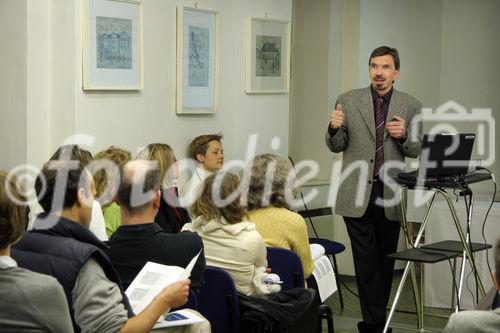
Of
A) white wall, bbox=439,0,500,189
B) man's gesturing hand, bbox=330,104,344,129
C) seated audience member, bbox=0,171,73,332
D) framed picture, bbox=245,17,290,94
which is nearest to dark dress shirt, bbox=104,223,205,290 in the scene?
seated audience member, bbox=0,171,73,332

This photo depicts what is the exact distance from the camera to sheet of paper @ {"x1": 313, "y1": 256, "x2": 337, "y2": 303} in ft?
15.7

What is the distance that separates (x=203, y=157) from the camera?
5805 mm

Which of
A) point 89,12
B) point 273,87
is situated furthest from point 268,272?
point 273,87

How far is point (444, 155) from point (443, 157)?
1cm

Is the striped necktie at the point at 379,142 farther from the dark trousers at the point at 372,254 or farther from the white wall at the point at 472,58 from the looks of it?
the white wall at the point at 472,58

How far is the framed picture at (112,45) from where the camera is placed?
5035mm

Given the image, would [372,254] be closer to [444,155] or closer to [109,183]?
[444,155]

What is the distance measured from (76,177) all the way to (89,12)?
236 centimetres

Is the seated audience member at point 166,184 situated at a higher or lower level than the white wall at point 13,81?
lower

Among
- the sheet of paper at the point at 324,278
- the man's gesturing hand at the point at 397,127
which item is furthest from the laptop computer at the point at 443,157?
the sheet of paper at the point at 324,278

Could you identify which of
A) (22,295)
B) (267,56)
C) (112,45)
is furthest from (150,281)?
(267,56)

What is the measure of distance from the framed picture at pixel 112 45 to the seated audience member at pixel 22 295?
281 centimetres

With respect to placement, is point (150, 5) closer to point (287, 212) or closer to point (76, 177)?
point (287, 212)

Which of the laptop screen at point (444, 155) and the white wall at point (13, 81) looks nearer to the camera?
the laptop screen at point (444, 155)
